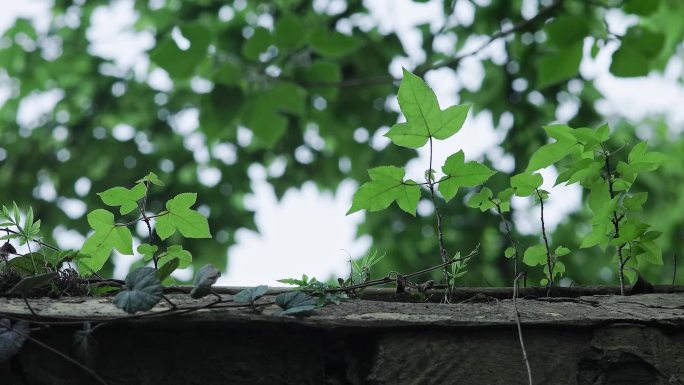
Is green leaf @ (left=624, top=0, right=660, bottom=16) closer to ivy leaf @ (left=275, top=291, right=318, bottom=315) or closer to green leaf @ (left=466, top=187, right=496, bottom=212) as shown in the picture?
green leaf @ (left=466, top=187, right=496, bottom=212)

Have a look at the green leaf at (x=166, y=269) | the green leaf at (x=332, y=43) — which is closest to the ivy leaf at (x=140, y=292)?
the green leaf at (x=166, y=269)

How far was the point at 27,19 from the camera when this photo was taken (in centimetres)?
549

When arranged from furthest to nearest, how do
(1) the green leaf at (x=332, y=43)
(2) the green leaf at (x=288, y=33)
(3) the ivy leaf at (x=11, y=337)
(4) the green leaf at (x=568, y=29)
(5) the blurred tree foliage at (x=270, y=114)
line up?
(5) the blurred tree foliage at (x=270, y=114), (1) the green leaf at (x=332, y=43), (2) the green leaf at (x=288, y=33), (4) the green leaf at (x=568, y=29), (3) the ivy leaf at (x=11, y=337)

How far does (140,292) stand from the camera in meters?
0.83

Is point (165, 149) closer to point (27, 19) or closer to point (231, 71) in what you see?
point (27, 19)

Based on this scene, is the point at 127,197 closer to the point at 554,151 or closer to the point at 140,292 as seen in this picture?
the point at 140,292

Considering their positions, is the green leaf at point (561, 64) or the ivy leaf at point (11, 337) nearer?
the ivy leaf at point (11, 337)

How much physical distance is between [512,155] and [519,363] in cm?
407

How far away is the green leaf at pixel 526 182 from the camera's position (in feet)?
3.53

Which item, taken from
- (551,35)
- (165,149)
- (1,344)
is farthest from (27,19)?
(1,344)

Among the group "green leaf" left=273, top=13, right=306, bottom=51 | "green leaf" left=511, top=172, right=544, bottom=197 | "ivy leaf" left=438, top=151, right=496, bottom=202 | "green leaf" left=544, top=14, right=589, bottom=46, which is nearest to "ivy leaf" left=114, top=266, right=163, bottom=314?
"ivy leaf" left=438, top=151, right=496, bottom=202

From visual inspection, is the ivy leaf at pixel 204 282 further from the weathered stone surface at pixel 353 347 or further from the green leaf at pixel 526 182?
the green leaf at pixel 526 182

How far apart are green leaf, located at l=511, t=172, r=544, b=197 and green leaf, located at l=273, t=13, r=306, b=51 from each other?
1.73 meters

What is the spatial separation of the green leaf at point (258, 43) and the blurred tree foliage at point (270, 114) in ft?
2.14
